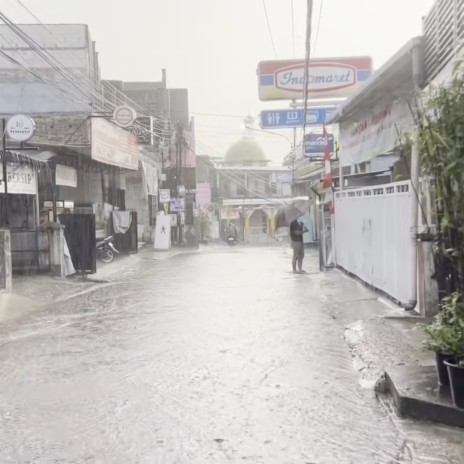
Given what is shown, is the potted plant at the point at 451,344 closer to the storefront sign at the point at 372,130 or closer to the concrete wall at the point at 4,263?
the storefront sign at the point at 372,130

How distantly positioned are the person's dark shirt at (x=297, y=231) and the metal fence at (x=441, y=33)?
8666 mm

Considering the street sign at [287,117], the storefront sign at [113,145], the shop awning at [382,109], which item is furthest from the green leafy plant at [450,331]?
the street sign at [287,117]

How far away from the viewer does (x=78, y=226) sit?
16.0 m

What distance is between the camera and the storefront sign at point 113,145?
725 inches

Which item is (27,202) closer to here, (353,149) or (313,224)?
(353,149)

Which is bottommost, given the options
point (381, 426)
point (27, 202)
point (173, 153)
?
point (381, 426)

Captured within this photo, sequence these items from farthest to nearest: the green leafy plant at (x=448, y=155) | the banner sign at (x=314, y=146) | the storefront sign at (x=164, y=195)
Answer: the storefront sign at (x=164, y=195), the banner sign at (x=314, y=146), the green leafy plant at (x=448, y=155)

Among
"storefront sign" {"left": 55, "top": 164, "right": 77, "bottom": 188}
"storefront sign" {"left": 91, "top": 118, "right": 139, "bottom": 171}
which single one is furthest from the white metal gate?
"storefront sign" {"left": 55, "top": 164, "right": 77, "bottom": 188}

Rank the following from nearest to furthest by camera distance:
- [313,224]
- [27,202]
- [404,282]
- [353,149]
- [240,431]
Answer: [240,431] → [404,282] → [353,149] → [27,202] → [313,224]

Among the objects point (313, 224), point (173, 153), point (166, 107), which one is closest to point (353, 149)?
point (313, 224)

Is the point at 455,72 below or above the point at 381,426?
above

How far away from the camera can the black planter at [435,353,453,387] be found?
4867 millimetres

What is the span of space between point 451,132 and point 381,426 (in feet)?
7.52

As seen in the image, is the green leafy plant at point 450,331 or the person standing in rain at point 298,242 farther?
the person standing in rain at point 298,242
